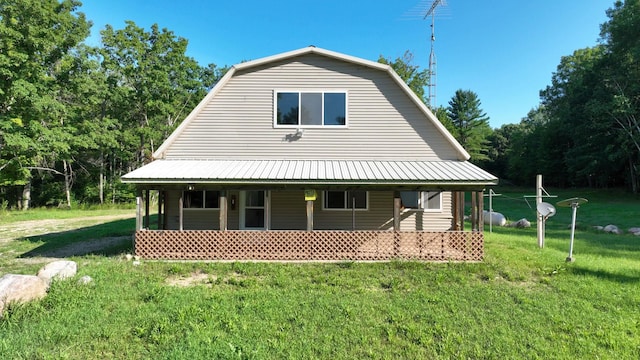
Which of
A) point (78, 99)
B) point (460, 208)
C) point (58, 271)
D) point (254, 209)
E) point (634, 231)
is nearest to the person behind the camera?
point (58, 271)

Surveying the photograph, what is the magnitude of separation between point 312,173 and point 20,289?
665cm

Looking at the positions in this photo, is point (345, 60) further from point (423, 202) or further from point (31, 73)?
point (31, 73)

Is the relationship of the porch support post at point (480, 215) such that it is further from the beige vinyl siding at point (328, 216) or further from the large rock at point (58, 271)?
the large rock at point (58, 271)

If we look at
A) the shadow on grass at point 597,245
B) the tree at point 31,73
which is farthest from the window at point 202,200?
the tree at point 31,73

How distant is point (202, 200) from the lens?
11367 millimetres

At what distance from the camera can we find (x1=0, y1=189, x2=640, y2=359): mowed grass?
4529 millimetres

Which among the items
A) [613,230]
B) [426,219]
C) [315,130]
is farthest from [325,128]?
[613,230]

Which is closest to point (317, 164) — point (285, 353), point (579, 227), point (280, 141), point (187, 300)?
point (280, 141)

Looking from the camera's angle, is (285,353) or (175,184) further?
(175,184)

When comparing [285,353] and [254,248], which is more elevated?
[254,248]

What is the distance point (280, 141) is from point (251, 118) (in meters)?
1.27

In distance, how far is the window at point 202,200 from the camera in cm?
1134

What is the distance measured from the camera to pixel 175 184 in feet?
29.6

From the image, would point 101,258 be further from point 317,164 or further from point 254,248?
point 317,164
